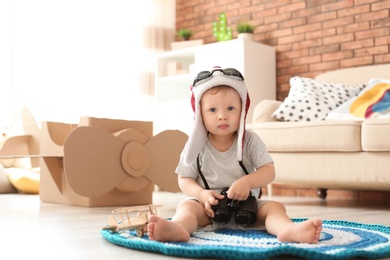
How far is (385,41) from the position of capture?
3453 millimetres

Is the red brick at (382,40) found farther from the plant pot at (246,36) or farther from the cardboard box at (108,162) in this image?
the cardboard box at (108,162)

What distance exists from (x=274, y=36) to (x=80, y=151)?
2.29 meters

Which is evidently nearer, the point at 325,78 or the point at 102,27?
the point at 325,78

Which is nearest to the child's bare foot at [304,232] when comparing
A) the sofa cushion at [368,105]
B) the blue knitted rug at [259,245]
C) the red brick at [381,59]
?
the blue knitted rug at [259,245]

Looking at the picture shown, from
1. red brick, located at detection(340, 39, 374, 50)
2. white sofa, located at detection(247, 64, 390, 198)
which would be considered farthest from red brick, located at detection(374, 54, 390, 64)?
white sofa, located at detection(247, 64, 390, 198)

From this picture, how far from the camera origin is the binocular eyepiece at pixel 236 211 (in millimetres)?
1365

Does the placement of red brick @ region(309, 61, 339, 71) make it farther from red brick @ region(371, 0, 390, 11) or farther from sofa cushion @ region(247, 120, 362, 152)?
sofa cushion @ region(247, 120, 362, 152)

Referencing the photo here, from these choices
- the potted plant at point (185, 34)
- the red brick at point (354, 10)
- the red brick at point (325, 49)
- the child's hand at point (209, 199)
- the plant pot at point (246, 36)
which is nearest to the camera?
the child's hand at point (209, 199)

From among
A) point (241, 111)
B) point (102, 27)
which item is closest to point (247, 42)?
point (102, 27)

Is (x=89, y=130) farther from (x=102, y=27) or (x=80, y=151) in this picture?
(x=102, y=27)

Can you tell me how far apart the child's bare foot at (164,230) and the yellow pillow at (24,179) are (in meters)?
2.56

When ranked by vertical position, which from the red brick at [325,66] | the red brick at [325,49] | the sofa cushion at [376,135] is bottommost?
the sofa cushion at [376,135]

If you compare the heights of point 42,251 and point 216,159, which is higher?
point 216,159

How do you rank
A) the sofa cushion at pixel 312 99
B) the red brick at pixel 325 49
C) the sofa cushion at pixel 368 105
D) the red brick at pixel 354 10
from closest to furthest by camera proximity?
the sofa cushion at pixel 368 105, the sofa cushion at pixel 312 99, the red brick at pixel 354 10, the red brick at pixel 325 49
